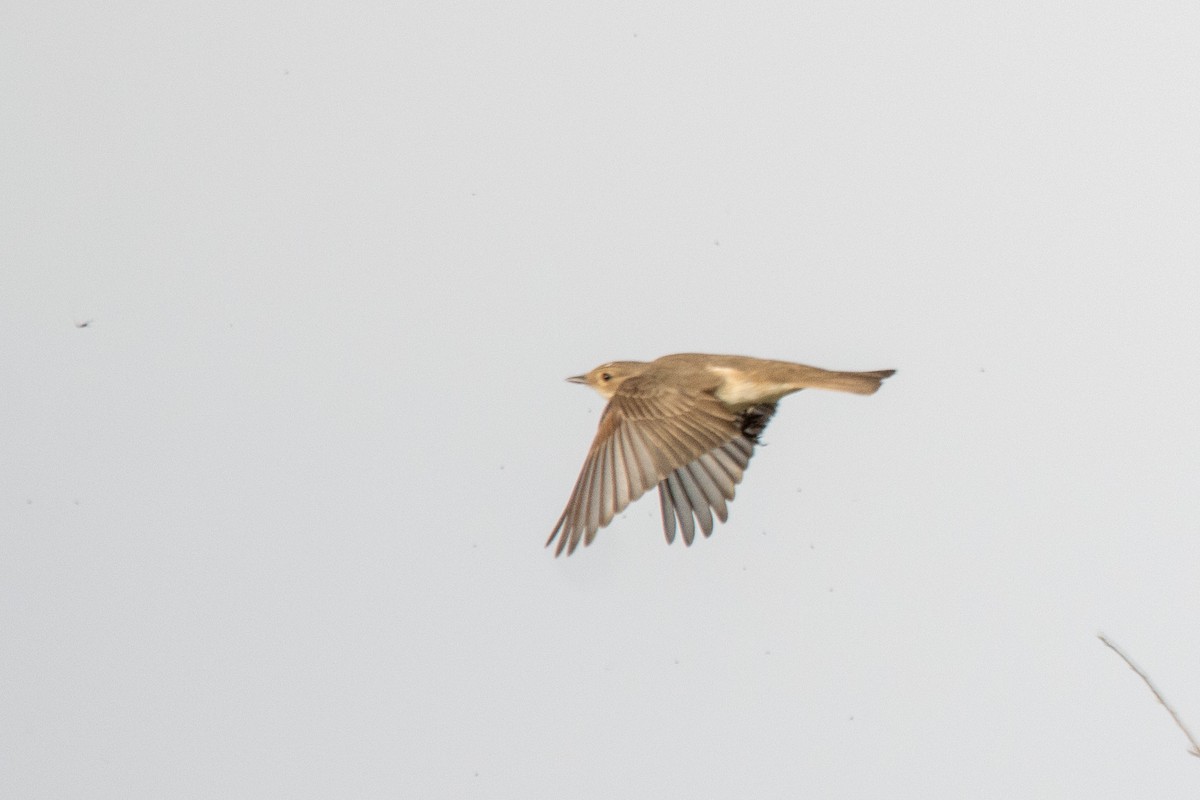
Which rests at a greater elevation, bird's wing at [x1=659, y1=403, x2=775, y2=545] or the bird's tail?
the bird's tail

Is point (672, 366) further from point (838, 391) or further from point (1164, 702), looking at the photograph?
point (1164, 702)

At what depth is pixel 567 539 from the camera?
21.9 feet

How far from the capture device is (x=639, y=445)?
22.7ft

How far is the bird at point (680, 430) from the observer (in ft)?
22.2

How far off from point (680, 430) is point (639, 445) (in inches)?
8.1

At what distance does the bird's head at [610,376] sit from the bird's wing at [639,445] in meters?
0.33

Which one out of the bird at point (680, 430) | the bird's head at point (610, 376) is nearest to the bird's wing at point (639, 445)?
the bird at point (680, 430)

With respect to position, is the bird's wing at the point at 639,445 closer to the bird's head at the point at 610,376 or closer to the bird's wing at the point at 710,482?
the bird's wing at the point at 710,482

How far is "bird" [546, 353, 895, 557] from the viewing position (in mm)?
6781

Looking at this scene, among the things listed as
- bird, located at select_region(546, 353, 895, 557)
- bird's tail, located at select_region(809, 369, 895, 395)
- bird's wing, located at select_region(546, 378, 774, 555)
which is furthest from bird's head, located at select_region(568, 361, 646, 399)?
bird's tail, located at select_region(809, 369, 895, 395)

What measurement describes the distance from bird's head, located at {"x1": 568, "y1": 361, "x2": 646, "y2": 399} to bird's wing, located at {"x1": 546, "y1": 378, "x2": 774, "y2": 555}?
1.10 ft

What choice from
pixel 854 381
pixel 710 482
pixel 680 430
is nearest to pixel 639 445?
Result: pixel 680 430

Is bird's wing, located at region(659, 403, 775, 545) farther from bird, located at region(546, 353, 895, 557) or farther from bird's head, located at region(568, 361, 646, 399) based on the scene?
bird's head, located at region(568, 361, 646, 399)

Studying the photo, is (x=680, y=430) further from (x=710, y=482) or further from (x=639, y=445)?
(x=710, y=482)
